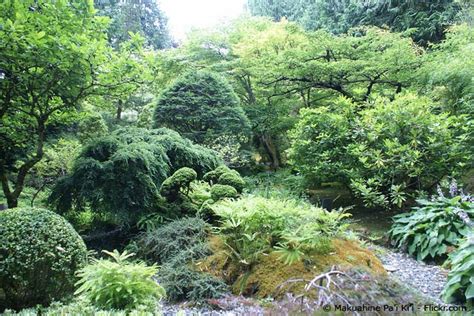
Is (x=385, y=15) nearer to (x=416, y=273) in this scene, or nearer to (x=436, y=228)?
(x=436, y=228)

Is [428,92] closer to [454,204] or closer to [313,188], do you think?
[313,188]

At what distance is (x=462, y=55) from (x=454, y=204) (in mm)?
3670

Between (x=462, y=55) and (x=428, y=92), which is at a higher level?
(x=462, y=55)

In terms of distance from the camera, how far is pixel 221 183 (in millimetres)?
5074

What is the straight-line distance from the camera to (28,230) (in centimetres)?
275

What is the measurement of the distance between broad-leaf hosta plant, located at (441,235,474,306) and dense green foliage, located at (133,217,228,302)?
76.6 inches

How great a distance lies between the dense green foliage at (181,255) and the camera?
320cm

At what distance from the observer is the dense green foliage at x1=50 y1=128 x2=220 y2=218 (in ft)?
14.3

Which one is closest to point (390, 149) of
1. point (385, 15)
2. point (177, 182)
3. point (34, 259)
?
point (177, 182)

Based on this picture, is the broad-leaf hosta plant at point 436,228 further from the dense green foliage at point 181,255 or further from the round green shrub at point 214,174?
the round green shrub at point 214,174

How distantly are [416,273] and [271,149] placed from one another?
6.34m

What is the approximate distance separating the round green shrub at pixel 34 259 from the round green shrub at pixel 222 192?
2.11 meters

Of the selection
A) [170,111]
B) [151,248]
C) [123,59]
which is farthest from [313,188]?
[123,59]

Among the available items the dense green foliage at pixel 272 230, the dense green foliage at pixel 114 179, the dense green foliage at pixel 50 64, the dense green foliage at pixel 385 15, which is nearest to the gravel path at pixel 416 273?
the dense green foliage at pixel 272 230
